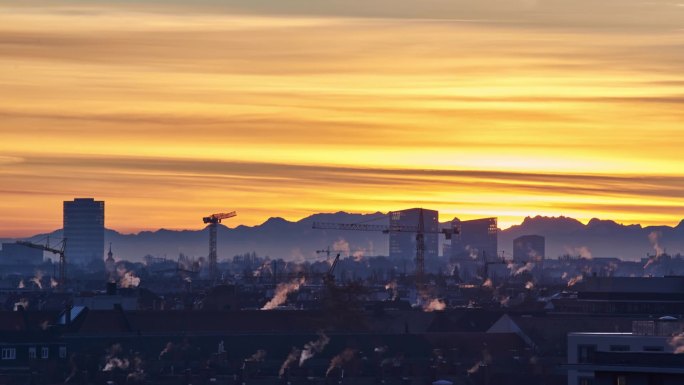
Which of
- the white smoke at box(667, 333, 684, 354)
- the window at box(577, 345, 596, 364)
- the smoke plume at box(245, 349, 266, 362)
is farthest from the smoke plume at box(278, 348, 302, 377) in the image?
the white smoke at box(667, 333, 684, 354)

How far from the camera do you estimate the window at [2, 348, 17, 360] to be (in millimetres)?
152000

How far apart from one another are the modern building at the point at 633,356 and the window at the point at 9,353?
→ 6136 cm

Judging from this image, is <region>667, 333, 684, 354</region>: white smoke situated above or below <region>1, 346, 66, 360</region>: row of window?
above

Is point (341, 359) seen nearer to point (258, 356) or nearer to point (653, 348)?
point (258, 356)

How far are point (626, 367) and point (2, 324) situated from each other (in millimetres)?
114923

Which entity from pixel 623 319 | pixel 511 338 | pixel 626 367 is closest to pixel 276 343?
pixel 511 338

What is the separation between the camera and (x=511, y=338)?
16312 centimetres

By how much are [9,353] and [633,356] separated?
307 feet

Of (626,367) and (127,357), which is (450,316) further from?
(626,367)

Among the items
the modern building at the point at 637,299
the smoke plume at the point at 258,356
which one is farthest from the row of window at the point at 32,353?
the modern building at the point at 637,299

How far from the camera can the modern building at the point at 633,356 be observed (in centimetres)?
6475

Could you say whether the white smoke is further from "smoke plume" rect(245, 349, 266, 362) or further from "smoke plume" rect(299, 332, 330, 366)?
"smoke plume" rect(245, 349, 266, 362)

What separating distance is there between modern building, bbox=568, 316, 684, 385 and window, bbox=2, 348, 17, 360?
61359mm

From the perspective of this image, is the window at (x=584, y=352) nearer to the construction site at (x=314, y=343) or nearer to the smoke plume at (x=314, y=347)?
the construction site at (x=314, y=343)
